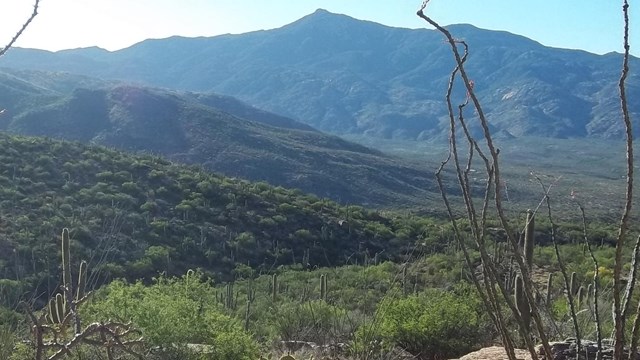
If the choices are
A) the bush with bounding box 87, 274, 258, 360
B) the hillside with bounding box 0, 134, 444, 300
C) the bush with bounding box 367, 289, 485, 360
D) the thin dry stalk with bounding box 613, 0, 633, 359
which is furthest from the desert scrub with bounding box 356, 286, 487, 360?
the hillside with bounding box 0, 134, 444, 300

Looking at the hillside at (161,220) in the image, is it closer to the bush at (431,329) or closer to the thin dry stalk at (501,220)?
the bush at (431,329)

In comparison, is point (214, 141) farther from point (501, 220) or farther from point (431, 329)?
point (501, 220)

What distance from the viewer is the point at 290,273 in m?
25.2

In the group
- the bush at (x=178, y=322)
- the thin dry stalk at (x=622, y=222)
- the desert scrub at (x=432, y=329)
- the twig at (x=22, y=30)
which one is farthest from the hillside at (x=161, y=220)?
the thin dry stalk at (x=622, y=222)

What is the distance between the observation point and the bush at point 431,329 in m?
11.1

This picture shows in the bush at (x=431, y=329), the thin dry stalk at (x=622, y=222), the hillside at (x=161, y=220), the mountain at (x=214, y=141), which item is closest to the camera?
the thin dry stalk at (x=622, y=222)

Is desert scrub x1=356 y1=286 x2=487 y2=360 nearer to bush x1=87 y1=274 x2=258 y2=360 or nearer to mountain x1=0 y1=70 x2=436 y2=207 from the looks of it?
bush x1=87 y1=274 x2=258 y2=360

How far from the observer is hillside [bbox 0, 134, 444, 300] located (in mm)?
22953

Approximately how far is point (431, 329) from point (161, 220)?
19.5 metres

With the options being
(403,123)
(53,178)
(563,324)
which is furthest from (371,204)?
(403,123)

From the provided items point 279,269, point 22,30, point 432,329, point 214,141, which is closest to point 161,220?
point 279,269

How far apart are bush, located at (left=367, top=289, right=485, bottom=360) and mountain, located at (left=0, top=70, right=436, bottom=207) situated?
1872 inches

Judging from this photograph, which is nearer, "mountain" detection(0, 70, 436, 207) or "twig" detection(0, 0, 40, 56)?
"twig" detection(0, 0, 40, 56)

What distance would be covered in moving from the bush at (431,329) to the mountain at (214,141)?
1872 inches
